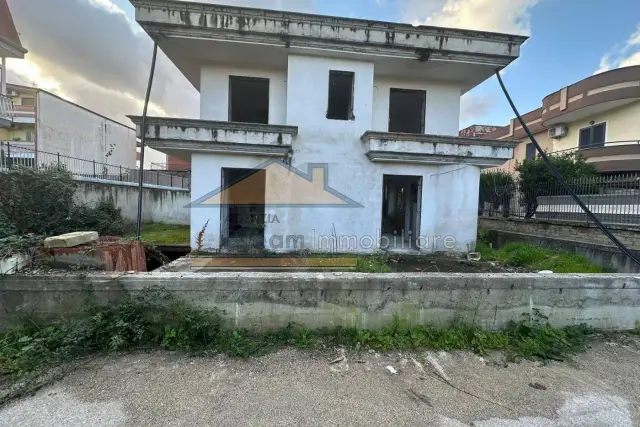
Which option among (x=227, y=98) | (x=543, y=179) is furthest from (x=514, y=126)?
(x=227, y=98)

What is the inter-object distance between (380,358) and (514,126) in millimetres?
24784

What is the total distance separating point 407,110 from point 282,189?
4.93 meters

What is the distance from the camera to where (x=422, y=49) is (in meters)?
7.10

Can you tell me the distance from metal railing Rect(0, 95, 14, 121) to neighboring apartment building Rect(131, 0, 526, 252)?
10.1 m

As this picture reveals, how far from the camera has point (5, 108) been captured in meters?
11.6

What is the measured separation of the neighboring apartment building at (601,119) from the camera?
13203mm

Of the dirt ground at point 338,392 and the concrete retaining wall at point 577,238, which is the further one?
the concrete retaining wall at point 577,238

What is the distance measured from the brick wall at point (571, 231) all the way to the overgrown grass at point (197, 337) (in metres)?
3.85

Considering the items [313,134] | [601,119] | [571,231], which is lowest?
[571,231]

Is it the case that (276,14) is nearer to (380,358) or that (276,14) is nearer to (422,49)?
(422,49)

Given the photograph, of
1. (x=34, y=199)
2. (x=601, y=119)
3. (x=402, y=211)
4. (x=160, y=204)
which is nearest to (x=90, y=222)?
(x=34, y=199)

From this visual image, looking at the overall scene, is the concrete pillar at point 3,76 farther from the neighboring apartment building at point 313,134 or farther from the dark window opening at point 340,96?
the dark window opening at point 340,96

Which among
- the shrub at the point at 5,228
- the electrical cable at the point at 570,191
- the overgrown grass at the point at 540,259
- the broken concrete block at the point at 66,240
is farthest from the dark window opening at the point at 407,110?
the shrub at the point at 5,228

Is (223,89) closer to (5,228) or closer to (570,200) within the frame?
(5,228)
